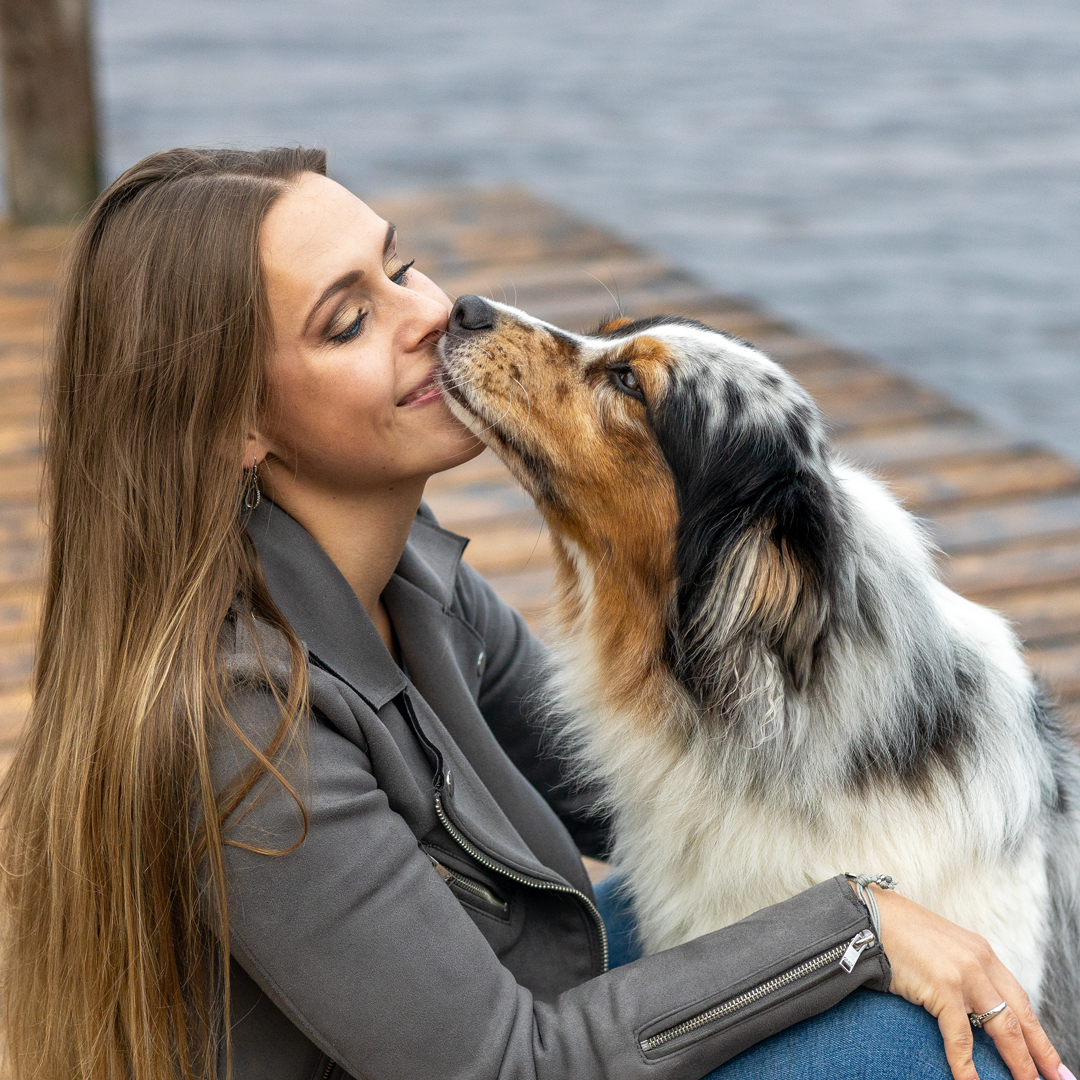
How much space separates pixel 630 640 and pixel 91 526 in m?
0.88

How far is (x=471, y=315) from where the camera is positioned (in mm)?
2346

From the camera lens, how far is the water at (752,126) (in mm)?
7125

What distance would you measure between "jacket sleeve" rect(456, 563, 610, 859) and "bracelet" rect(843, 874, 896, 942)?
2.37ft

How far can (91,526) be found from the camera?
1.92 m

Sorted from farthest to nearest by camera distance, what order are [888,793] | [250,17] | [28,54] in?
[250,17] < [28,54] < [888,793]

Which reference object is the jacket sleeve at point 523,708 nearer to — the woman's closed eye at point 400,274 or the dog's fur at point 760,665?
the dog's fur at point 760,665

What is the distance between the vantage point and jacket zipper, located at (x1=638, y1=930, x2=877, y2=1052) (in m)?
1.80

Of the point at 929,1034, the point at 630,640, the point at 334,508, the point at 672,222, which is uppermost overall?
the point at 334,508

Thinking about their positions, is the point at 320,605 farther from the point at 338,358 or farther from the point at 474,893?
the point at 474,893

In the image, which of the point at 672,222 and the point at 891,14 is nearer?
the point at 672,222

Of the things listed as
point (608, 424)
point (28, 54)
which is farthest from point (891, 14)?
point (608, 424)

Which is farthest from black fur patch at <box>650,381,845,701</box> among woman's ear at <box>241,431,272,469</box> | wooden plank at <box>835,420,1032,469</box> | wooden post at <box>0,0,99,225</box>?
wooden post at <box>0,0,99,225</box>

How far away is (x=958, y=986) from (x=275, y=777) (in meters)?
0.95

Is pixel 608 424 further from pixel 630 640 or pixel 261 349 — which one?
pixel 261 349
